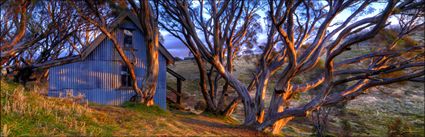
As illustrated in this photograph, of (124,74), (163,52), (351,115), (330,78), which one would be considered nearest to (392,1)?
(330,78)

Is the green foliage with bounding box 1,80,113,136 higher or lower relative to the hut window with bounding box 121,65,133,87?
lower

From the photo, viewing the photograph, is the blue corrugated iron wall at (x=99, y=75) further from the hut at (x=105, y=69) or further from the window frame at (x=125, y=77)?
the window frame at (x=125, y=77)

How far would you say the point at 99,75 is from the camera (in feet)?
64.1

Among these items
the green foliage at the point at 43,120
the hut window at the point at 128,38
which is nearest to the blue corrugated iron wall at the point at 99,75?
the hut window at the point at 128,38

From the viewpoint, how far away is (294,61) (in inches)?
468

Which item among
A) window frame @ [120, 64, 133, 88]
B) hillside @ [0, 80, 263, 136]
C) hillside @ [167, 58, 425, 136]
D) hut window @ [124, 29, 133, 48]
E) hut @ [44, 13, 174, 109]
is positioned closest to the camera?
hillside @ [0, 80, 263, 136]

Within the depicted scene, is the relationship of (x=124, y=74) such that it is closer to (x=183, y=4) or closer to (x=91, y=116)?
(x=183, y=4)

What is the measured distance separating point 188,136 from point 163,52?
1203 centimetres

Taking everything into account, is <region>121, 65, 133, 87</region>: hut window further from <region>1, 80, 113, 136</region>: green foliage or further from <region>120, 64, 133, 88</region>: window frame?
<region>1, 80, 113, 136</region>: green foliage

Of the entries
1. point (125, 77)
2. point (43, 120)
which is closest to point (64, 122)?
point (43, 120)

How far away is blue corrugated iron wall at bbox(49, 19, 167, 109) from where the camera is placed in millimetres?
18938

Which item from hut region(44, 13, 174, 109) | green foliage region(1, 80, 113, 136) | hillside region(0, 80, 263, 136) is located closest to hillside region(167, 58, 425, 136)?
hut region(44, 13, 174, 109)

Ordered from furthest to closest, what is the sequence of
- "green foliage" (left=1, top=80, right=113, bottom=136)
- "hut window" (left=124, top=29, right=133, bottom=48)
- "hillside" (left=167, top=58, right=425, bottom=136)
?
"hillside" (left=167, top=58, right=425, bottom=136)
"hut window" (left=124, top=29, right=133, bottom=48)
"green foliage" (left=1, top=80, right=113, bottom=136)

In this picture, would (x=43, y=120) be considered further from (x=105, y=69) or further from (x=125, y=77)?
(x=125, y=77)
